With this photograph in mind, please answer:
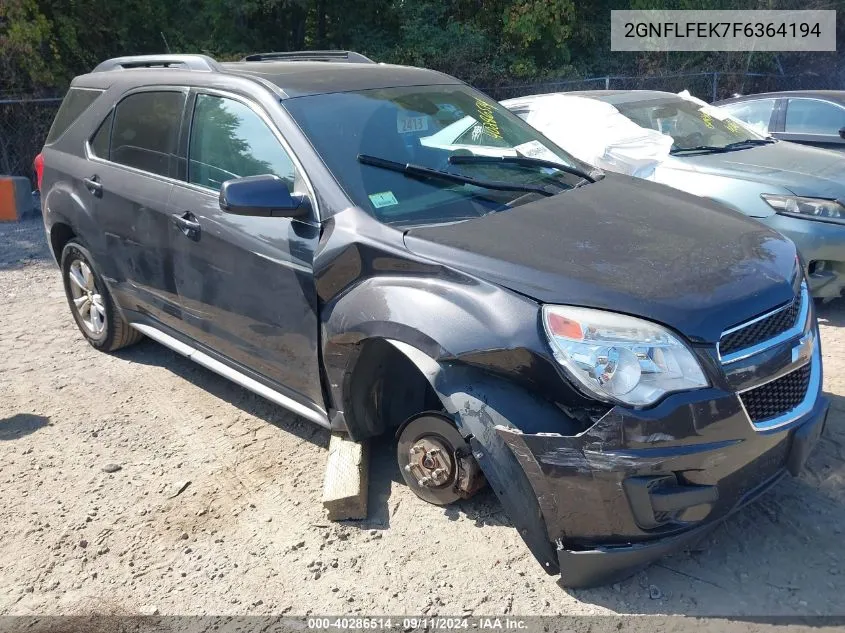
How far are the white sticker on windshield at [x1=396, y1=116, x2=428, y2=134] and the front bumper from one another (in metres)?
2.93

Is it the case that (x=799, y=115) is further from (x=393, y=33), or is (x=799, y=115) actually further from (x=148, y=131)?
(x=393, y=33)

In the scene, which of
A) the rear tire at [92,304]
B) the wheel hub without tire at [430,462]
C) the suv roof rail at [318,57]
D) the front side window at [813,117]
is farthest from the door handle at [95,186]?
the front side window at [813,117]

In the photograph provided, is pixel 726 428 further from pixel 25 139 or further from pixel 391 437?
pixel 25 139

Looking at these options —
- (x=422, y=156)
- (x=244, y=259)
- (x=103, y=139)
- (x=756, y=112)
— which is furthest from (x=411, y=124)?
(x=756, y=112)

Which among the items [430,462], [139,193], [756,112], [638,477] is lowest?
[430,462]

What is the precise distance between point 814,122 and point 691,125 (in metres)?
2.53

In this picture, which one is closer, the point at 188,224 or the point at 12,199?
the point at 188,224

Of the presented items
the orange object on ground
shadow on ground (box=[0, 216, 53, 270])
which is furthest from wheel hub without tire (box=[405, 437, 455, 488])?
the orange object on ground

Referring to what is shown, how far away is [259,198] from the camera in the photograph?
3.36 metres

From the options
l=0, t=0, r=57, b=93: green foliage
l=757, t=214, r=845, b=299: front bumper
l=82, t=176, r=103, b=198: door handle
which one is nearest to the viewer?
l=82, t=176, r=103, b=198: door handle

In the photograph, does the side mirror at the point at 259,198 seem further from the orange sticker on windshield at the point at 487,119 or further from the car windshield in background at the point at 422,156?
the orange sticker on windshield at the point at 487,119

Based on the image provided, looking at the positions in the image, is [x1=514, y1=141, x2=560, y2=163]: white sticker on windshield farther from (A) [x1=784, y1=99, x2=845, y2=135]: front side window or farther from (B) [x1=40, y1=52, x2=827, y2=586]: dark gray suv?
(A) [x1=784, y1=99, x2=845, y2=135]: front side window

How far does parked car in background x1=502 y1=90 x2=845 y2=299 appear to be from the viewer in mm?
5457

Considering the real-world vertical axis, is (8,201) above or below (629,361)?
below
